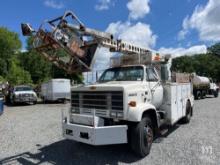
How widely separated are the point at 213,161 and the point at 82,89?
3.52 m

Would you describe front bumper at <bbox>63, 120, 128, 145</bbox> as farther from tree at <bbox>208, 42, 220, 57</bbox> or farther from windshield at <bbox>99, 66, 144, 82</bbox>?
tree at <bbox>208, 42, 220, 57</bbox>

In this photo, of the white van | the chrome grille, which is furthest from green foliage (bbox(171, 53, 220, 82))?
the chrome grille

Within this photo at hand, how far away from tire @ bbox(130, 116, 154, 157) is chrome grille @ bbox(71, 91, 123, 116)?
62 centimetres

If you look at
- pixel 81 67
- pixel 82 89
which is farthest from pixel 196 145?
pixel 81 67

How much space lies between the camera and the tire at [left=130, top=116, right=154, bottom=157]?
5.74 metres

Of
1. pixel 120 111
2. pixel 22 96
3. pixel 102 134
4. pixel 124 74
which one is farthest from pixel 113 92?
pixel 22 96

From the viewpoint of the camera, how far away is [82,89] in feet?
21.1

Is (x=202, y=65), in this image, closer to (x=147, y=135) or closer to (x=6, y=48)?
(x=6, y=48)

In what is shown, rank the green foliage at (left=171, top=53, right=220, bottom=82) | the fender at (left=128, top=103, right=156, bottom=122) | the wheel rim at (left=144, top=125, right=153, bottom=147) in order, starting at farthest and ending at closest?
the green foliage at (left=171, top=53, right=220, bottom=82) → the wheel rim at (left=144, top=125, right=153, bottom=147) → the fender at (left=128, top=103, right=156, bottom=122)

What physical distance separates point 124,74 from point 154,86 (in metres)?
0.93

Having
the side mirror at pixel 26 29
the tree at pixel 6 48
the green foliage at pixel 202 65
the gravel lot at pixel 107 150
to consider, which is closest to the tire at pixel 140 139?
the gravel lot at pixel 107 150

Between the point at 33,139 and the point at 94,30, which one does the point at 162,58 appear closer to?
the point at 94,30

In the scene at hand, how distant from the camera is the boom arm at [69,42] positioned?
721 cm

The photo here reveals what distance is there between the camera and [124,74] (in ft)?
23.8
